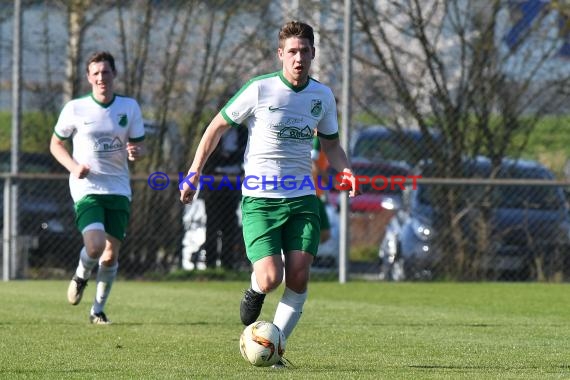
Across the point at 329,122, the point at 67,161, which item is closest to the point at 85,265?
the point at 67,161

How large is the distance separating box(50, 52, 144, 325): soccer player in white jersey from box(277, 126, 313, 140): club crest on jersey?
307cm

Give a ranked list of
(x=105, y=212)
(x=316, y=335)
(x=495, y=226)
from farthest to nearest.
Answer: (x=495, y=226)
(x=105, y=212)
(x=316, y=335)

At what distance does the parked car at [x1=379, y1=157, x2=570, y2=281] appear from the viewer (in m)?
15.7

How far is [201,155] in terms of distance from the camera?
7.08 m

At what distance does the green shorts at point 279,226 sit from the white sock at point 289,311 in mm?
243

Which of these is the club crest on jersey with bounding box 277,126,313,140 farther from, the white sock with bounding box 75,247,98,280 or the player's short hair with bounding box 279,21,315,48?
the white sock with bounding box 75,247,98,280

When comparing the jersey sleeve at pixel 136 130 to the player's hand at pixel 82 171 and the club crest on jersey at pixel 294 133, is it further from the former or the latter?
the club crest on jersey at pixel 294 133

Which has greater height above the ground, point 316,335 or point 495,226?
point 495,226

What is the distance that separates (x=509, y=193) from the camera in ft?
52.4


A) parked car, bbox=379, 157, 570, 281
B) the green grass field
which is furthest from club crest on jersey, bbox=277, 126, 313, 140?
parked car, bbox=379, 157, 570, 281

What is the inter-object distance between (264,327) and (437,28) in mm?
9765

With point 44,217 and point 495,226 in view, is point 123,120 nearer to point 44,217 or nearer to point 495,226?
point 44,217

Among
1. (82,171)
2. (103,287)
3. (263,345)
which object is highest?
(82,171)

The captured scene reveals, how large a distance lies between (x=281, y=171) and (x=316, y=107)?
0.42 metres
